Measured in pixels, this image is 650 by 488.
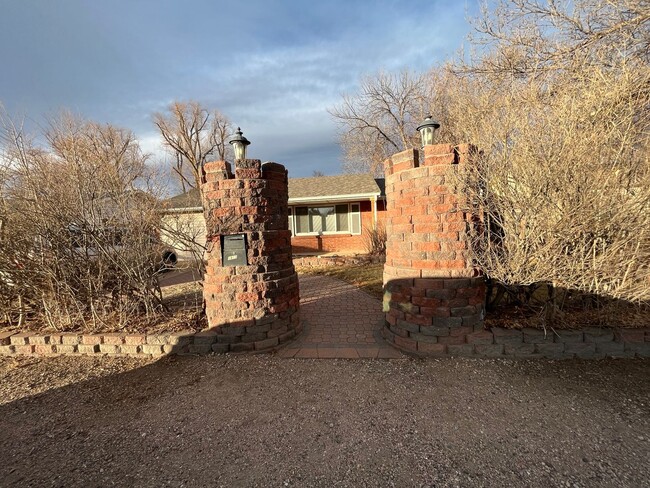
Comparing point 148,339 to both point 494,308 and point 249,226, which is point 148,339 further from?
point 494,308

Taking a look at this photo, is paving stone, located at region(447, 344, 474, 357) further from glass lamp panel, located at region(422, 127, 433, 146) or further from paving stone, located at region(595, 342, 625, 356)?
glass lamp panel, located at region(422, 127, 433, 146)

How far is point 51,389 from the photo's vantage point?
2873 mm

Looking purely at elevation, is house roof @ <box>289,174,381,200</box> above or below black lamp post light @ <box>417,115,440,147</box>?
above

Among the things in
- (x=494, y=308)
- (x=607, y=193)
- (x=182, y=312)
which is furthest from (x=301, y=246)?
(x=607, y=193)

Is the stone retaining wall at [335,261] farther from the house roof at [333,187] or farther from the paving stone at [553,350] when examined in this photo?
the paving stone at [553,350]

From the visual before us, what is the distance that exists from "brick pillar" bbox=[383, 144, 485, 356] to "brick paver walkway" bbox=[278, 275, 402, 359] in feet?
1.74


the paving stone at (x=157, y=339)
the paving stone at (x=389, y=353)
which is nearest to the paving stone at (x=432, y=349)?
the paving stone at (x=389, y=353)

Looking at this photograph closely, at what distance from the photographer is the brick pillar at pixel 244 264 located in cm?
334

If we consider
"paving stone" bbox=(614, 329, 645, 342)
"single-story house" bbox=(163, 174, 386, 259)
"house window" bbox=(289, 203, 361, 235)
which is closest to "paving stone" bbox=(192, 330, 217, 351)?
"paving stone" bbox=(614, 329, 645, 342)

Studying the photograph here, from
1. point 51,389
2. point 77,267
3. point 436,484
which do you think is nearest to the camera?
point 436,484

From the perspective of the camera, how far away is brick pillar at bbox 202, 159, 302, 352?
10.9ft

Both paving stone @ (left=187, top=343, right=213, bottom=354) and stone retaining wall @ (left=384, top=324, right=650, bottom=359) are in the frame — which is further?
paving stone @ (left=187, top=343, right=213, bottom=354)

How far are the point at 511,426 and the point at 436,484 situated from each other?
0.88 meters

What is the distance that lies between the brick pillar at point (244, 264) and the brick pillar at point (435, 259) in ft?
5.29
